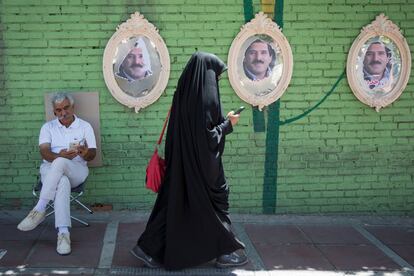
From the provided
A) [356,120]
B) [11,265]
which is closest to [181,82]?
[11,265]

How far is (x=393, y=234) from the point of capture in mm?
5711

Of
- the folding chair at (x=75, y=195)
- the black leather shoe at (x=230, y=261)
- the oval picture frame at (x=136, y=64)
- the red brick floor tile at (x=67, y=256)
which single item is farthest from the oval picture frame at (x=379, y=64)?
the red brick floor tile at (x=67, y=256)

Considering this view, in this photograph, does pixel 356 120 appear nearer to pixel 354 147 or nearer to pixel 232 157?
pixel 354 147

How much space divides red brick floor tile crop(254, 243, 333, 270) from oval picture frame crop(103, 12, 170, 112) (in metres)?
2.08

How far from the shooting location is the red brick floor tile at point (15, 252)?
14.9 feet

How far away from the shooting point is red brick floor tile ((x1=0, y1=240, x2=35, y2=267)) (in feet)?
14.9

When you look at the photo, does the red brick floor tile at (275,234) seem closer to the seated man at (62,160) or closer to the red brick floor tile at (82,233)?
the red brick floor tile at (82,233)

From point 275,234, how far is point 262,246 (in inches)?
16.7

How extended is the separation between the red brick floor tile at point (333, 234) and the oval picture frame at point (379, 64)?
4.87 ft

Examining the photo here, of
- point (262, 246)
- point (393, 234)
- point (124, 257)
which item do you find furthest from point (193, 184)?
point (393, 234)

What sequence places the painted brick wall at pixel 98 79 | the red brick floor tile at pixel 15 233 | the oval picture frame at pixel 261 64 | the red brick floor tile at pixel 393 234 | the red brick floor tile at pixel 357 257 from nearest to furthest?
1. the red brick floor tile at pixel 357 257
2. the red brick floor tile at pixel 15 233
3. the red brick floor tile at pixel 393 234
4. the painted brick wall at pixel 98 79
5. the oval picture frame at pixel 261 64

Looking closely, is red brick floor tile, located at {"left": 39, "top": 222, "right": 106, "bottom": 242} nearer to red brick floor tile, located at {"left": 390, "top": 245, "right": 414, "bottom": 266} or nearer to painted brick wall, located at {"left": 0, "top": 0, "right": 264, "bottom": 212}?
painted brick wall, located at {"left": 0, "top": 0, "right": 264, "bottom": 212}

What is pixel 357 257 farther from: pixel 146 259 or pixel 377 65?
pixel 377 65

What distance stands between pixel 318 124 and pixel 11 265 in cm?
361
